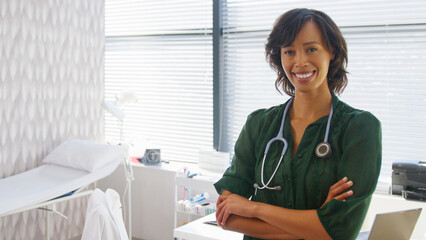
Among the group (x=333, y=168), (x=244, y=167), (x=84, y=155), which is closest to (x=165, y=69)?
(x=84, y=155)

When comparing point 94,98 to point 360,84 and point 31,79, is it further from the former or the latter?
point 360,84

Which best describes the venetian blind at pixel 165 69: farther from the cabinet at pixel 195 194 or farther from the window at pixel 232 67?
the cabinet at pixel 195 194

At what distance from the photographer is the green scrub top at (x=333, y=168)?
1.26 metres

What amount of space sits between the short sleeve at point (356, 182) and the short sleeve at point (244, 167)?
29 centimetres

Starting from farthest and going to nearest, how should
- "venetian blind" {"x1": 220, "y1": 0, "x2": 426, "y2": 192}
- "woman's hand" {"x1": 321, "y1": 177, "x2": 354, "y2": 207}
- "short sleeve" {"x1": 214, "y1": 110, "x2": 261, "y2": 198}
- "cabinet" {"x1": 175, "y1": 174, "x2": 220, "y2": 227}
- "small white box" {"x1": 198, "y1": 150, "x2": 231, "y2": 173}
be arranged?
"small white box" {"x1": 198, "y1": 150, "x2": 231, "y2": 173}
"cabinet" {"x1": 175, "y1": 174, "x2": 220, "y2": 227}
"venetian blind" {"x1": 220, "y1": 0, "x2": 426, "y2": 192}
"short sleeve" {"x1": 214, "y1": 110, "x2": 261, "y2": 198}
"woman's hand" {"x1": 321, "y1": 177, "x2": 354, "y2": 207}

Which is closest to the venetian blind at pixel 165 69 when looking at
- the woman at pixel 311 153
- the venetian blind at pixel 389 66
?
the venetian blind at pixel 389 66

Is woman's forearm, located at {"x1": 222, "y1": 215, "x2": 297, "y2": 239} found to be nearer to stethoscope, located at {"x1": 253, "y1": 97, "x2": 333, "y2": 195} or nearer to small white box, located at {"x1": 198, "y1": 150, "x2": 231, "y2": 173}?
stethoscope, located at {"x1": 253, "y1": 97, "x2": 333, "y2": 195}

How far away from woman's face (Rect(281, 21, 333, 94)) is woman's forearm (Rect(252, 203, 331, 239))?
0.36 metres

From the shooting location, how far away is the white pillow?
337cm

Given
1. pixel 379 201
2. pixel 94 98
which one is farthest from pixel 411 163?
pixel 94 98

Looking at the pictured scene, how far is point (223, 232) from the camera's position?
2428 mm

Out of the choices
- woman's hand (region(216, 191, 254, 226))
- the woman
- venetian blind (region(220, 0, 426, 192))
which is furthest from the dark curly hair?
venetian blind (region(220, 0, 426, 192))

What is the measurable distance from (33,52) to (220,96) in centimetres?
149

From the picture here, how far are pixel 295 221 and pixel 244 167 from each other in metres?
0.27
